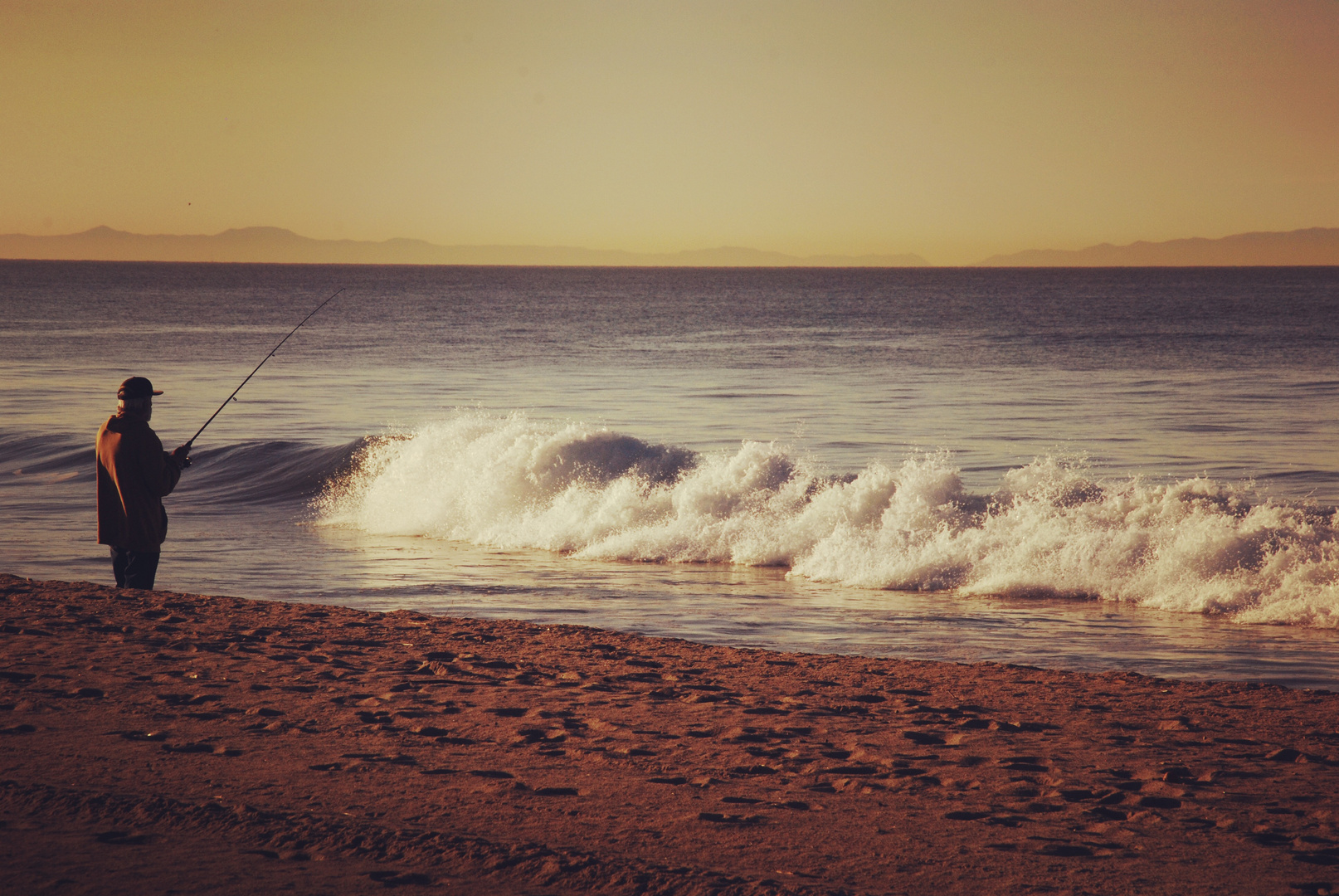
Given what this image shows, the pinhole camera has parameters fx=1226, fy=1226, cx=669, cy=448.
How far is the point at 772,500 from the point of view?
42.4ft

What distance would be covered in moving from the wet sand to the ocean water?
208cm

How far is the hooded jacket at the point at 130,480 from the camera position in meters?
7.70

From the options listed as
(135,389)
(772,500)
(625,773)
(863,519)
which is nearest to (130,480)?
(135,389)

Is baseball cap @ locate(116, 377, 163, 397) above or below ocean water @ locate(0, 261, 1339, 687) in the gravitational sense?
above

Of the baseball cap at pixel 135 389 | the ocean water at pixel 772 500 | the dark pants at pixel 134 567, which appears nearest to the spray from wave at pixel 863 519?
the ocean water at pixel 772 500

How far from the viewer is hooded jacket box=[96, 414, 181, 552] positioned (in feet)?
25.3

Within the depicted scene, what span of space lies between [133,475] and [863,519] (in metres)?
6.95

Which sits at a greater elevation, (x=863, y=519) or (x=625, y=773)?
(x=625, y=773)

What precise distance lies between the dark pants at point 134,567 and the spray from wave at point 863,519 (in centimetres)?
497

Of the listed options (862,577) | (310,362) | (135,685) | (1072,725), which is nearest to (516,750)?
(135,685)

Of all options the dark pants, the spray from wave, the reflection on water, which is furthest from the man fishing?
the spray from wave

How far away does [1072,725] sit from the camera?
5.65 m

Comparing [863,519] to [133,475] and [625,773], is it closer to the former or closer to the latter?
[133,475]

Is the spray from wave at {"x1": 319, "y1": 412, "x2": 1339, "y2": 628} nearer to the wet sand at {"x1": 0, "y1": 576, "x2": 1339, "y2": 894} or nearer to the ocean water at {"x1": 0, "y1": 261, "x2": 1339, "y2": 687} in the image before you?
the ocean water at {"x1": 0, "y1": 261, "x2": 1339, "y2": 687}
